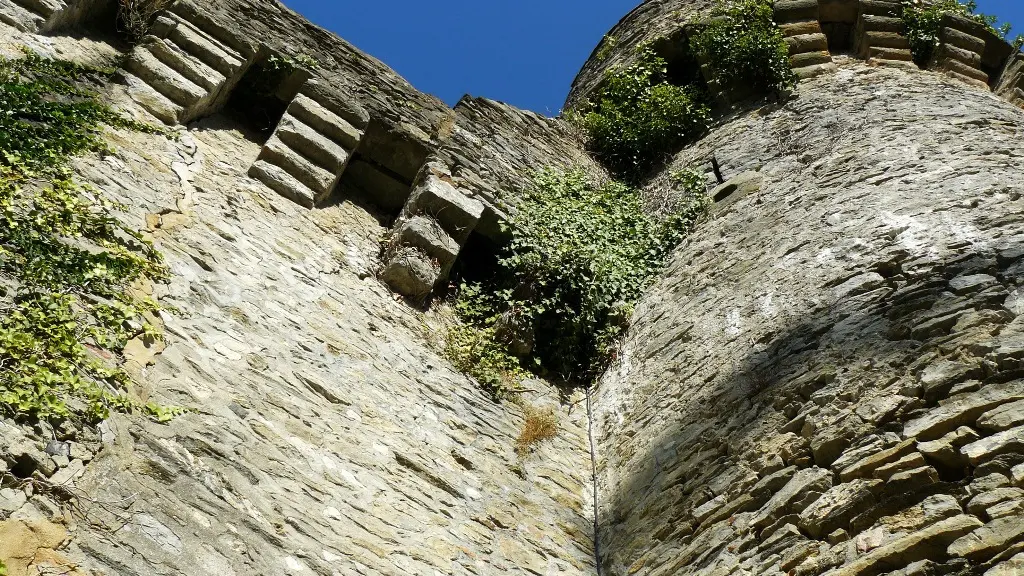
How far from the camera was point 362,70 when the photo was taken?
6.57 meters

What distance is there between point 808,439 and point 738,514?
457mm

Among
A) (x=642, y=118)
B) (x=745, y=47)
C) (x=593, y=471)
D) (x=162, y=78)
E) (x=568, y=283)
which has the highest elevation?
(x=745, y=47)

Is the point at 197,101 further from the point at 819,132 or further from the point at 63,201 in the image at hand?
the point at 819,132

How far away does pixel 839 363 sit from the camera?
4.16 meters

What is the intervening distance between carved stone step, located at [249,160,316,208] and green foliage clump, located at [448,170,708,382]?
119 cm

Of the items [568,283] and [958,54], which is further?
[958,54]

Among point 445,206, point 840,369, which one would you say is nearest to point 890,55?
point 445,206

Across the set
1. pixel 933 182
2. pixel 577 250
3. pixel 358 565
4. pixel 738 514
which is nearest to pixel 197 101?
pixel 577 250

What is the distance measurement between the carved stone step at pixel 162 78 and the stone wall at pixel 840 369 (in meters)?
3.15

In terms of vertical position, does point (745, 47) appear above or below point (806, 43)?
below

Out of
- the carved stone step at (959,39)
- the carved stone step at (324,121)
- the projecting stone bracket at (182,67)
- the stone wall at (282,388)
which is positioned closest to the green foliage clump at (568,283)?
the stone wall at (282,388)

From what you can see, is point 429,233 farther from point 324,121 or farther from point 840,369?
point 840,369

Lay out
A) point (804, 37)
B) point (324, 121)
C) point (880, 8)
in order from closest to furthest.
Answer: point (324, 121) → point (804, 37) → point (880, 8)

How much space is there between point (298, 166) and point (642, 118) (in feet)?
12.3
